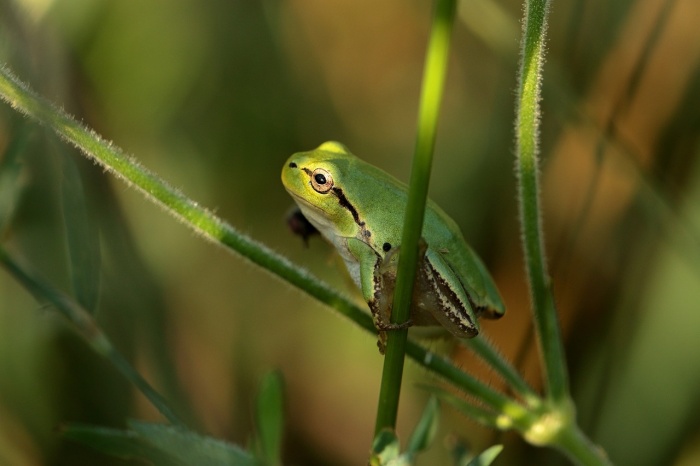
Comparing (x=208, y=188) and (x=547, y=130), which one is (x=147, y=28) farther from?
(x=547, y=130)

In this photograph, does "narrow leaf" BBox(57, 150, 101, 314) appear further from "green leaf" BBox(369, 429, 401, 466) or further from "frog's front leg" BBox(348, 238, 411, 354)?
"green leaf" BBox(369, 429, 401, 466)

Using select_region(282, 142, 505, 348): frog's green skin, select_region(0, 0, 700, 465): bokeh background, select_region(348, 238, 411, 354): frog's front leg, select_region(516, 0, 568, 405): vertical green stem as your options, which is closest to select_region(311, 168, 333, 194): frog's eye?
select_region(282, 142, 505, 348): frog's green skin

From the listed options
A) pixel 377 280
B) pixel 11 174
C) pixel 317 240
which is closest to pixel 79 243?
pixel 11 174

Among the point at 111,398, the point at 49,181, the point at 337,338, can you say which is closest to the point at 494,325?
the point at 337,338

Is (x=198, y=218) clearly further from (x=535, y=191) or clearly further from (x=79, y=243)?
(x=535, y=191)

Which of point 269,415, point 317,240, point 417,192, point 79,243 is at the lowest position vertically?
point 317,240
